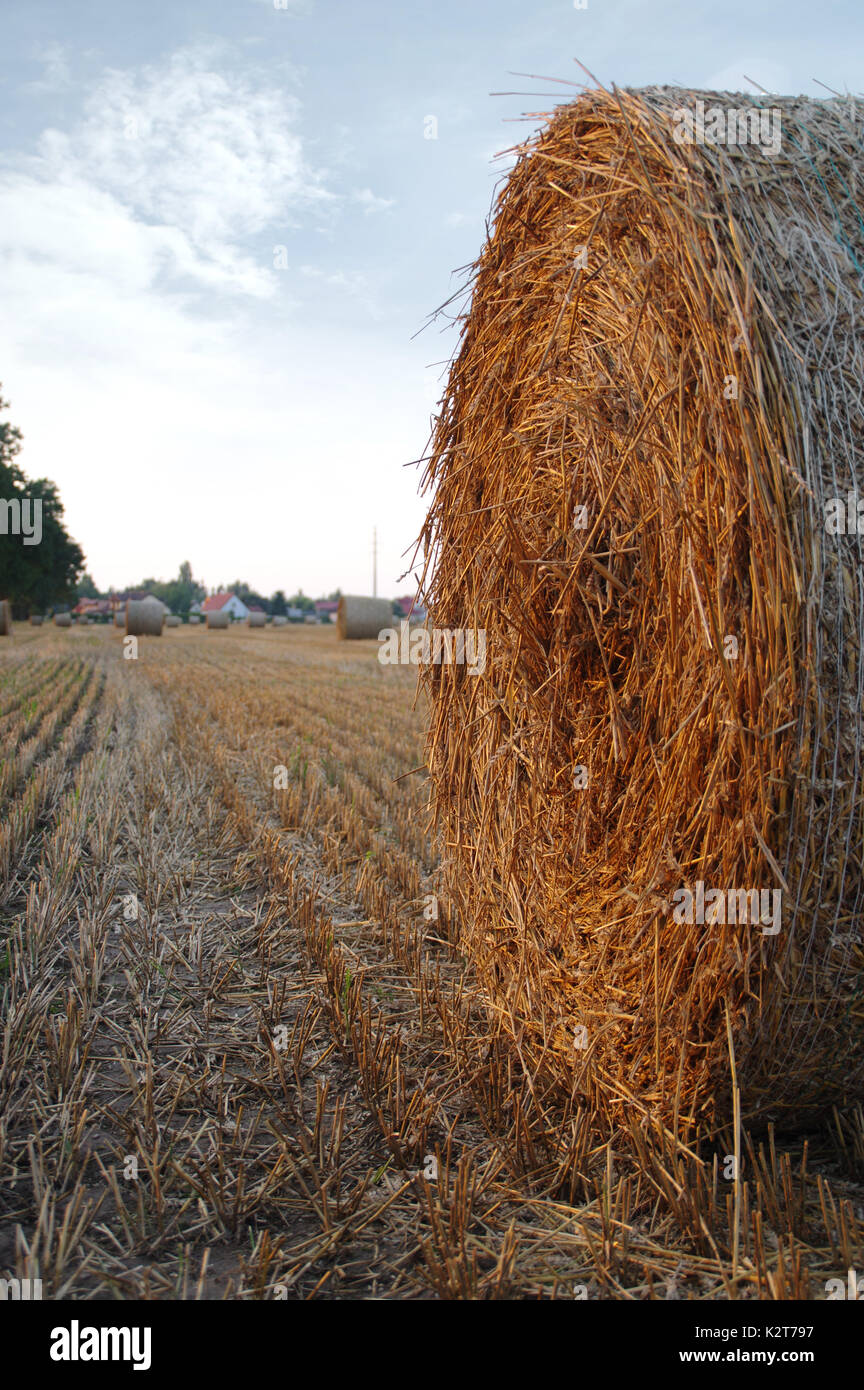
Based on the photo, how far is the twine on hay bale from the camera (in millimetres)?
2146

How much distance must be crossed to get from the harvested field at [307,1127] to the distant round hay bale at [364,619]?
21.6 meters

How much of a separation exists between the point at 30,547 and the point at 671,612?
51.1m

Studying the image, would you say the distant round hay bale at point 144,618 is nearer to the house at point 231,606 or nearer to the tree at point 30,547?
the tree at point 30,547

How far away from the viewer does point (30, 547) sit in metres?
47.9

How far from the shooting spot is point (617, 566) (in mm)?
2885

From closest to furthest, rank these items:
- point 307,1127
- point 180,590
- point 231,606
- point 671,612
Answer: point 671,612 < point 307,1127 < point 231,606 < point 180,590

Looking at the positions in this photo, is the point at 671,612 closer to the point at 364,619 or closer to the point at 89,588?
the point at 364,619

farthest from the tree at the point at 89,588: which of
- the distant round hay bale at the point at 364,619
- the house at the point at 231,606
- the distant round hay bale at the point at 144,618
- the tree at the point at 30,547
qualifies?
the distant round hay bale at the point at 364,619

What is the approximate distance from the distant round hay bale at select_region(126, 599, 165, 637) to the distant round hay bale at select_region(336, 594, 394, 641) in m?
8.86

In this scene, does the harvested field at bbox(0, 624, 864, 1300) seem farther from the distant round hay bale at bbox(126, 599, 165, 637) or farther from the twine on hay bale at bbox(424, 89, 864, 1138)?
the distant round hay bale at bbox(126, 599, 165, 637)

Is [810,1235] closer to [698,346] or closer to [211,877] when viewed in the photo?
[698,346]

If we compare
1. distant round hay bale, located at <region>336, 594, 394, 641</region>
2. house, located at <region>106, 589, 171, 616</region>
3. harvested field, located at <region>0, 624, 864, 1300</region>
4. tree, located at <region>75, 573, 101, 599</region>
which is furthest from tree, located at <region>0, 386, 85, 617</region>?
tree, located at <region>75, 573, 101, 599</region>

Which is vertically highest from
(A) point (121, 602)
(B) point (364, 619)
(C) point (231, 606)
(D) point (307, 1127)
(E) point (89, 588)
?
(E) point (89, 588)

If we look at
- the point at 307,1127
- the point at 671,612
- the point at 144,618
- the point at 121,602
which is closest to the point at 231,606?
the point at 121,602
